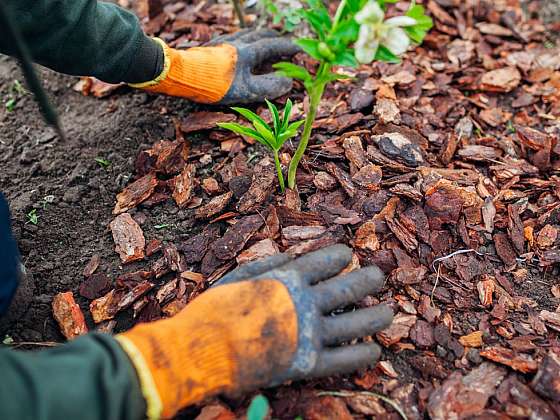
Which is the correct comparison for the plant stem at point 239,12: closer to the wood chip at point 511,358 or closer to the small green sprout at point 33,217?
the small green sprout at point 33,217

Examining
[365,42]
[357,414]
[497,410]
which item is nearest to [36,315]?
[357,414]

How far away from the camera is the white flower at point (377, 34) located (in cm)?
141

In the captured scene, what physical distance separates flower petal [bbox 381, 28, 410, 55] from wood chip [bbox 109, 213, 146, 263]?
1089 millimetres

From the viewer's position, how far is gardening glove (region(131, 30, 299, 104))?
2270 mm

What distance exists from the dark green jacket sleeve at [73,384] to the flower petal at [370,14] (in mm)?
1017

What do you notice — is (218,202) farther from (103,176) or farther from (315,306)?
(315,306)

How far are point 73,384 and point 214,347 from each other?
353 mm

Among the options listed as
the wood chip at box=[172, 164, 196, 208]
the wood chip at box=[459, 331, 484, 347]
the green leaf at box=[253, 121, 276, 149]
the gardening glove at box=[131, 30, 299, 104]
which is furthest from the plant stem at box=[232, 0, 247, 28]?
the wood chip at box=[459, 331, 484, 347]

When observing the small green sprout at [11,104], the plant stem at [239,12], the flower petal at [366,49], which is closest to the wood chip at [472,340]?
the flower petal at [366,49]

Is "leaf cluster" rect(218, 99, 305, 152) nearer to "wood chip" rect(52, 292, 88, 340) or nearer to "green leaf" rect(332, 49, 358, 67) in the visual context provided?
"green leaf" rect(332, 49, 358, 67)

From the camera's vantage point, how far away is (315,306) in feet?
5.14

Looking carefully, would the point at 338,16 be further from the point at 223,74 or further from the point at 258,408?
the point at 258,408

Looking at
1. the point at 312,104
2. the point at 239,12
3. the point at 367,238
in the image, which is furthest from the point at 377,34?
the point at 239,12

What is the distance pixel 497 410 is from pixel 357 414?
399 millimetres
